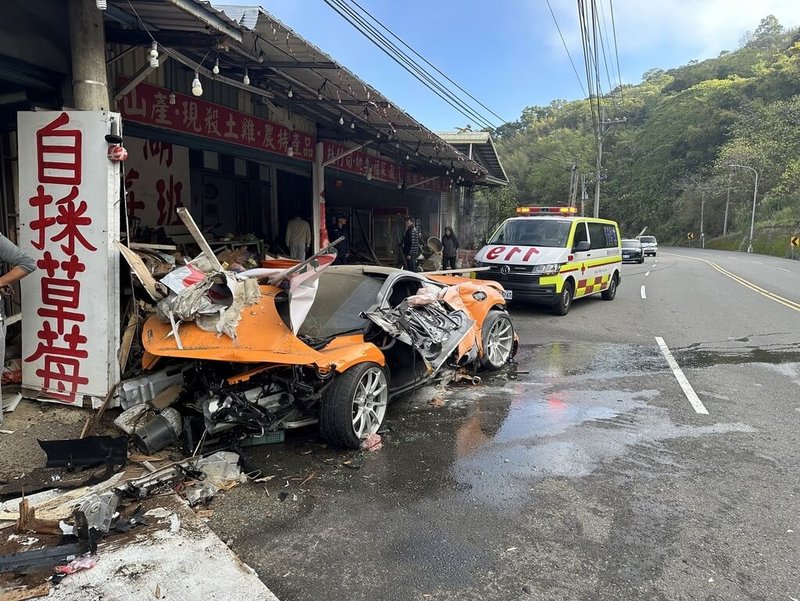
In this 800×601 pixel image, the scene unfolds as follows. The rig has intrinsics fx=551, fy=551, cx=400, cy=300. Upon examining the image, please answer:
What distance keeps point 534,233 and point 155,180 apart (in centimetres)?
708

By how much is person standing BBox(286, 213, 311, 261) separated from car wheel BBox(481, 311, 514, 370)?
5.86 m

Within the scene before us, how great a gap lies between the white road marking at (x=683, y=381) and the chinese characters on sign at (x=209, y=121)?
24.3 ft

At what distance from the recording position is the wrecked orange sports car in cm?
Result: 395

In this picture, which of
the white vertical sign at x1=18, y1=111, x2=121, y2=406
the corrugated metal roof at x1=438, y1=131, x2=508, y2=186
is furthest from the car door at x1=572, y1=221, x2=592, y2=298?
the corrugated metal roof at x1=438, y1=131, x2=508, y2=186

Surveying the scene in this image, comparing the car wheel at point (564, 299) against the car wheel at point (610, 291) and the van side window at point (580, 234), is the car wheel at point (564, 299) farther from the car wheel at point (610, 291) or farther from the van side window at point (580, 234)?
the car wheel at point (610, 291)

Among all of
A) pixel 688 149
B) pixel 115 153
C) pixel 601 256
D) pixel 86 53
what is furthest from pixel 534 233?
pixel 688 149

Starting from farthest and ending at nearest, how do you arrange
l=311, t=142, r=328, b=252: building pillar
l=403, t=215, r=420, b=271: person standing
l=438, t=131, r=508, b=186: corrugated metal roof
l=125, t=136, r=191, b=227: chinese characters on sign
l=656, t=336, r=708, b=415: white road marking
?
l=438, t=131, r=508, b=186: corrugated metal roof, l=403, t=215, r=420, b=271: person standing, l=311, t=142, r=328, b=252: building pillar, l=125, t=136, r=191, b=227: chinese characters on sign, l=656, t=336, r=708, b=415: white road marking

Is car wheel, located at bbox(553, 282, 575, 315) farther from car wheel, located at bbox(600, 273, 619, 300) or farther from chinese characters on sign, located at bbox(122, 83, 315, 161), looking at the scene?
chinese characters on sign, located at bbox(122, 83, 315, 161)

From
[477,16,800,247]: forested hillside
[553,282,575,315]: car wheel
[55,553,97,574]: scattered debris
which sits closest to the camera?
[55,553,97,574]: scattered debris

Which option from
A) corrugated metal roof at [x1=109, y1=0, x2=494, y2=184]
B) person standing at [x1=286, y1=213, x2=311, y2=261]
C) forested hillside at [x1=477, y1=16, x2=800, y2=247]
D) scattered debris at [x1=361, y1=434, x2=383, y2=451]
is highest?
forested hillside at [x1=477, y1=16, x2=800, y2=247]

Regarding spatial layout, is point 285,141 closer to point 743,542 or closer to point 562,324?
point 562,324

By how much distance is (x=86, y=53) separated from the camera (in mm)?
4844

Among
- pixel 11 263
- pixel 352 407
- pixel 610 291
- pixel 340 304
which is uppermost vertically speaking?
pixel 11 263

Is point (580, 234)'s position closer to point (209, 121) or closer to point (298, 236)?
point (298, 236)
